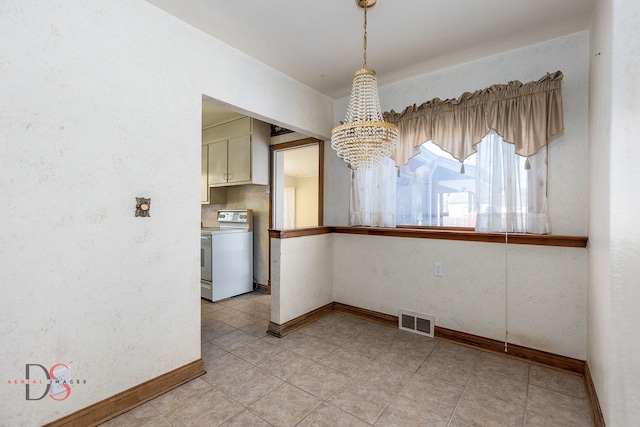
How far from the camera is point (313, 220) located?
707cm

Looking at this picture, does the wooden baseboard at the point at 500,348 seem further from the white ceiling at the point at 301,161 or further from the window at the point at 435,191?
the white ceiling at the point at 301,161

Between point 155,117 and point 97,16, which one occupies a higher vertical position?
point 97,16

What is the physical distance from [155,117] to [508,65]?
279cm

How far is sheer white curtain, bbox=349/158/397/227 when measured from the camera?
3012mm

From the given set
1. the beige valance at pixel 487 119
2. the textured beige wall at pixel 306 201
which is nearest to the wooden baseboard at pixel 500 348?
the beige valance at pixel 487 119

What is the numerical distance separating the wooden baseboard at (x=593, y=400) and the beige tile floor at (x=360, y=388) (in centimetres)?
4

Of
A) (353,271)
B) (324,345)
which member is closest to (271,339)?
(324,345)

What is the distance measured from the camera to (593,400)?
169cm

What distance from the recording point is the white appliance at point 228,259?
12.4ft

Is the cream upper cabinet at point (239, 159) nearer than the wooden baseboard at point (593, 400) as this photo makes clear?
No

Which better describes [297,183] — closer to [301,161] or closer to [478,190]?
[301,161]

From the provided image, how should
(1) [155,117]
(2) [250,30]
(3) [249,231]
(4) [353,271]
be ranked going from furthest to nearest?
(3) [249,231] → (4) [353,271] → (2) [250,30] → (1) [155,117]

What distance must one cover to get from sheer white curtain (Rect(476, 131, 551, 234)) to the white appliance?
301cm

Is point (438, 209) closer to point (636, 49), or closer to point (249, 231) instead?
point (636, 49)
